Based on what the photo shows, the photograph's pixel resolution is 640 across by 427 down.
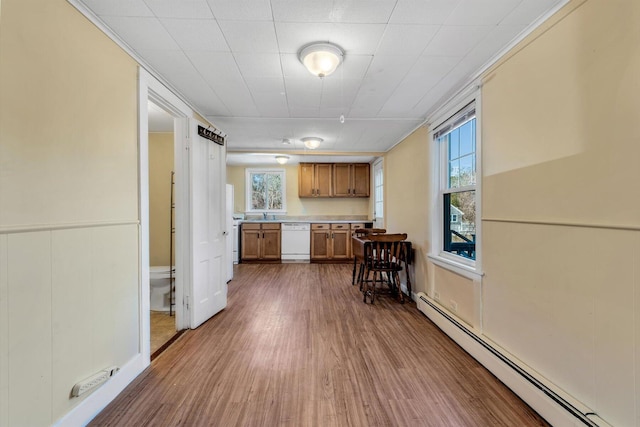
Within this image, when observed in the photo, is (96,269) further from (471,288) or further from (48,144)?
(471,288)

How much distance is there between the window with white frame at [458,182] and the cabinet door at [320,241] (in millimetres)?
3073

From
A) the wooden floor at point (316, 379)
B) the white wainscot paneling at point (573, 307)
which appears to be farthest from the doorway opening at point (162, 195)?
the white wainscot paneling at point (573, 307)

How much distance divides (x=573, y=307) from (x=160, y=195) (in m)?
3.90

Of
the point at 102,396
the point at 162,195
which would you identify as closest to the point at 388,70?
the point at 102,396

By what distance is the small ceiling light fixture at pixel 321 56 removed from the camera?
164cm

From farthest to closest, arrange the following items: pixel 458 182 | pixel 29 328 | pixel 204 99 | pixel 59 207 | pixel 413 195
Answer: pixel 413 195 < pixel 458 182 < pixel 204 99 < pixel 59 207 < pixel 29 328

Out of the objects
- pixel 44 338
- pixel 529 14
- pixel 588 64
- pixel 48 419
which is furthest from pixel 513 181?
pixel 48 419

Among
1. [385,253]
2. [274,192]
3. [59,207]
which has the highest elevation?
[274,192]

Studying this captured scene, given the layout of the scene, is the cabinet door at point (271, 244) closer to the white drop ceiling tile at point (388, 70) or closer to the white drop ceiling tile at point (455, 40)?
the white drop ceiling tile at point (388, 70)

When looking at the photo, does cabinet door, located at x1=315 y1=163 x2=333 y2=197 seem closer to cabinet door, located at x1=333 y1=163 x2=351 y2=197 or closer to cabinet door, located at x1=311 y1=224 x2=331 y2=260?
cabinet door, located at x1=333 y1=163 x2=351 y2=197

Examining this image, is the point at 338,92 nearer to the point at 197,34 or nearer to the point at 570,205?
the point at 197,34

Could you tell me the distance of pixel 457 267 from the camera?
92.5 inches

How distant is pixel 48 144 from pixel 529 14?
2498 millimetres

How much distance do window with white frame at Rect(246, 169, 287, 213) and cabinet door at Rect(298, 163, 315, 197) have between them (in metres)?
0.54
